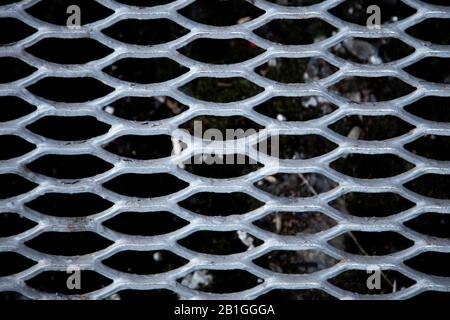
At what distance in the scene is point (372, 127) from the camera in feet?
4.96

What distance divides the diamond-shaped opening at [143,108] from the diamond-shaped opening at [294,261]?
0.52 metres

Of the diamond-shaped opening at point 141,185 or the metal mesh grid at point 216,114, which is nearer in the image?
the metal mesh grid at point 216,114

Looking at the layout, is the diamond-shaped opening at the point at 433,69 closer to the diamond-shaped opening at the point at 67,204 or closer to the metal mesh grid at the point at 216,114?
the metal mesh grid at the point at 216,114

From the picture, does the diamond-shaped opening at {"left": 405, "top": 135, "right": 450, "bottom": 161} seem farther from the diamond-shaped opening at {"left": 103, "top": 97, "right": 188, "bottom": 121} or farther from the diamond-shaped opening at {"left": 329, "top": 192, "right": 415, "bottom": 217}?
the diamond-shaped opening at {"left": 103, "top": 97, "right": 188, "bottom": 121}

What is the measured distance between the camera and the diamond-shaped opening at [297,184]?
151 centimetres

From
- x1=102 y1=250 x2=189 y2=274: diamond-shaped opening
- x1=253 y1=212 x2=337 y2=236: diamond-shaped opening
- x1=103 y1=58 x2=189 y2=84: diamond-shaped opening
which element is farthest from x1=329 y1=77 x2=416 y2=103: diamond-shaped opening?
x1=102 y1=250 x2=189 y2=274: diamond-shaped opening

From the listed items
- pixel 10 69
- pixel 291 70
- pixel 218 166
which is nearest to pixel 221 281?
pixel 218 166

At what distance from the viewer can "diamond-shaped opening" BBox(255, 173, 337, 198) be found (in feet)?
4.96

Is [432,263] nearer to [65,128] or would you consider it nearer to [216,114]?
[216,114]

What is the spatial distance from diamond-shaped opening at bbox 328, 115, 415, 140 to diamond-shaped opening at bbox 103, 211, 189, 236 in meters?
0.58

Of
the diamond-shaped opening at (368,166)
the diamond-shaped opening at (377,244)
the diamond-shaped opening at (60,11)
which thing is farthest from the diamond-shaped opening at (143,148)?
the diamond-shaped opening at (377,244)

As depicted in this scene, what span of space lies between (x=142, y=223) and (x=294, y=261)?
0.48 m

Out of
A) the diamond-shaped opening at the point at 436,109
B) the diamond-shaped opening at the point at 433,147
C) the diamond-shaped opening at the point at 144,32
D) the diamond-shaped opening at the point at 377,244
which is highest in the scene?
the diamond-shaped opening at the point at 144,32
